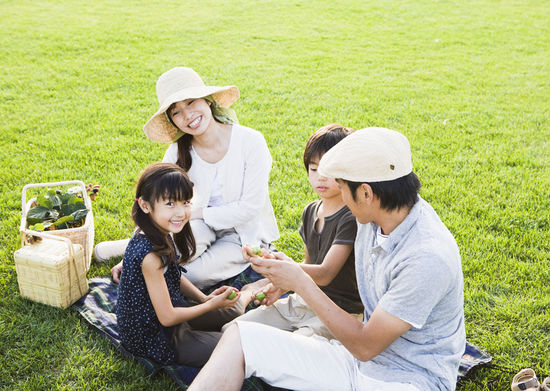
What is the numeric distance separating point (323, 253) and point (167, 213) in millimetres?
1072

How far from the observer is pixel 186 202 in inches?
136

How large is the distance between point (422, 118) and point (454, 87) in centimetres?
175

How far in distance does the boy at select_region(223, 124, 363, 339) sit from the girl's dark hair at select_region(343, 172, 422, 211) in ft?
2.38

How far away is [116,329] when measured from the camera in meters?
3.79

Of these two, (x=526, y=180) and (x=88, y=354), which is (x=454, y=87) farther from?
(x=88, y=354)

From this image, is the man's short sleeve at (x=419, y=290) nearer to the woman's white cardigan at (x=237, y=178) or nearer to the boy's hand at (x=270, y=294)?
the boy's hand at (x=270, y=294)

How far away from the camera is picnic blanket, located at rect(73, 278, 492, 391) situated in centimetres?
335

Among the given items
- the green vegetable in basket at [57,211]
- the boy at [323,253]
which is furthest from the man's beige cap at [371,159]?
the green vegetable in basket at [57,211]

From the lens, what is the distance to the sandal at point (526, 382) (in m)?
2.94

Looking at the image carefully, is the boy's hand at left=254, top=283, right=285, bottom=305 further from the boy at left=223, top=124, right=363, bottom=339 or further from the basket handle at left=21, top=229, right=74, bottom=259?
the basket handle at left=21, top=229, right=74, bottom=259

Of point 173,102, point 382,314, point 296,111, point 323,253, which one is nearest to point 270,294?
point 323,253

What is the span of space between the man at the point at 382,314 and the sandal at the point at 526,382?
0.58 meters

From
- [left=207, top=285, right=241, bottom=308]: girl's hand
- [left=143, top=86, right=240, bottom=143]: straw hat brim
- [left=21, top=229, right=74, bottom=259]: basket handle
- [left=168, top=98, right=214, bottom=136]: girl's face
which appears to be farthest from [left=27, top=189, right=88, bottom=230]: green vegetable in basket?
[left=207, top=285, right=241, bottom=308]: girl's hand

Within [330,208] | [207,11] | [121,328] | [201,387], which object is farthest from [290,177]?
[207,11]
